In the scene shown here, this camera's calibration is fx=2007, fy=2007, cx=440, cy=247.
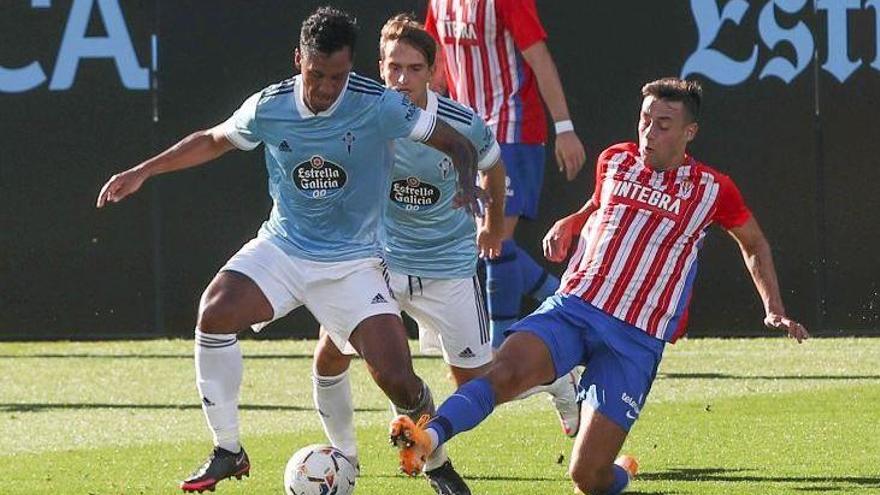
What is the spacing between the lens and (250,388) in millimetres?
11391

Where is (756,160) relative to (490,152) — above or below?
below

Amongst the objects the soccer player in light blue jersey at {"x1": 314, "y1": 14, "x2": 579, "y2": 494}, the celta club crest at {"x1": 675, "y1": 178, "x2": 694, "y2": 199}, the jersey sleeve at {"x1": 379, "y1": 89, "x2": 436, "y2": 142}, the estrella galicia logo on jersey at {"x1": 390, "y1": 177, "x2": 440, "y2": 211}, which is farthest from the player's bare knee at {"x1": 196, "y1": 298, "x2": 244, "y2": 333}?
the celta club crest at {"x1": 675, "y1": 178, "x2": 694, "y2": 199}

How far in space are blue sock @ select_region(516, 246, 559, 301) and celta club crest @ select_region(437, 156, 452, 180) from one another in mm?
2229

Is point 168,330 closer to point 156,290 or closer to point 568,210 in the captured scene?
point 156,290

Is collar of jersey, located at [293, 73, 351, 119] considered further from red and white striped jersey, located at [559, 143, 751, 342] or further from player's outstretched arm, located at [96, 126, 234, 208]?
red and white striped jersey, located at [559, 143, 751, 342]

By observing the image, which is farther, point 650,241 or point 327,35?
point 650,241

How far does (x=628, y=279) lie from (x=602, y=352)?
0.29 metres

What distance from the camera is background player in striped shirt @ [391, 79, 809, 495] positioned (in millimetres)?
7363

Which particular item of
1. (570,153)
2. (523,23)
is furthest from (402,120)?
(523,23)

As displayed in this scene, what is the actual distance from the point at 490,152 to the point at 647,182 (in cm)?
70

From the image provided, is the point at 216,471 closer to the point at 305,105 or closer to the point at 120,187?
the point at 120,187

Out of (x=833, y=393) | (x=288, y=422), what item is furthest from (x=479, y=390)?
(x=833, y=393)

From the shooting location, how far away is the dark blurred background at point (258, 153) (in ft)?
43.1

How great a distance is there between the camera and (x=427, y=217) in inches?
328
